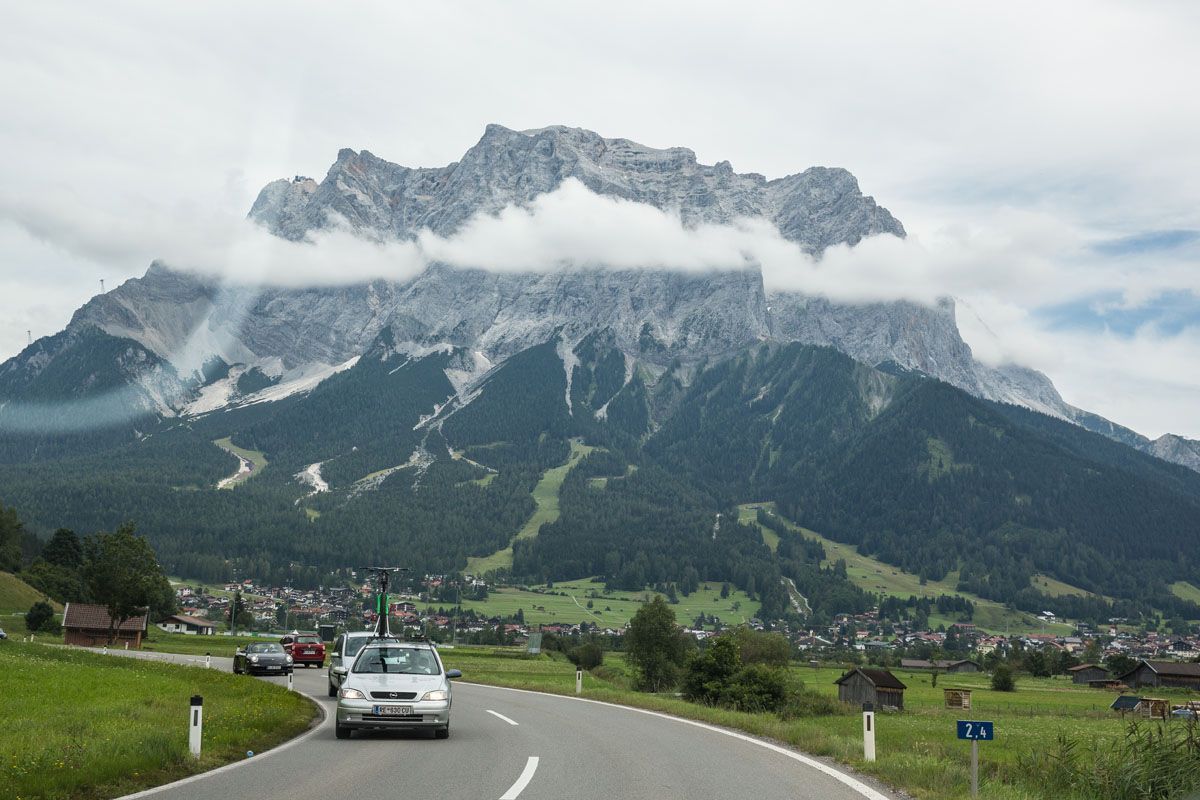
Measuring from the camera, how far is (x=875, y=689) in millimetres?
84750

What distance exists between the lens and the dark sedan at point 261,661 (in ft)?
163

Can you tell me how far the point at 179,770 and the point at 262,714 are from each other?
7.49 metres

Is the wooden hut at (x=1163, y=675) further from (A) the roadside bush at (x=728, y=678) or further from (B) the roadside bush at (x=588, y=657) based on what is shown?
(A) the roadside bush at (x=728, y=678)

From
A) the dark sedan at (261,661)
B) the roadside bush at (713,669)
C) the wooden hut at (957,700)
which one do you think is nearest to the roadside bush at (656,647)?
the wooden hut at (957,700)

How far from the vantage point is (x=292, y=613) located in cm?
18838

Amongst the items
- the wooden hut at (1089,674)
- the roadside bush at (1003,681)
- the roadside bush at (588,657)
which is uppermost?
the roadside bush at (588,657)

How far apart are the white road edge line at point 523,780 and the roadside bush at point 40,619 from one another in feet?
275

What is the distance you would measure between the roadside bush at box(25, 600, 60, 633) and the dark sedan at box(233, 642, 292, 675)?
4712cm

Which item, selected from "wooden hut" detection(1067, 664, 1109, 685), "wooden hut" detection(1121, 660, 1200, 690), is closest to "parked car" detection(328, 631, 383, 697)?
"wooden hut" detection(1121, 660, 1200, 690)

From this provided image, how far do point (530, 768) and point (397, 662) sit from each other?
7.03m

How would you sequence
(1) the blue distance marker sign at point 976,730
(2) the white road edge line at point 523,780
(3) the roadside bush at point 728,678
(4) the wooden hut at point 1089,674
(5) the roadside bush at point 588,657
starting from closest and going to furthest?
(2) the white road edge line at point 523,780 < (1) the blue distance marker sign at point 976,730 < (3) the roadside bush at point 728,678 < (5) the roadside bush at point 588,657 < (4) the wooden hut at point 1089,674

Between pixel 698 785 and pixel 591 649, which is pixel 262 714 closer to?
pixel 698 785

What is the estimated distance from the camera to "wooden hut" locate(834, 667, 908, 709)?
84625 mm

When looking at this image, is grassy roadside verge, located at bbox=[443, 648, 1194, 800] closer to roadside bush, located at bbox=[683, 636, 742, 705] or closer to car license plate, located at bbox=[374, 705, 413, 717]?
roadside bush, located at bbox=[683, 636, 742, 705]
